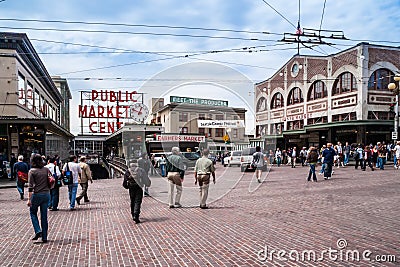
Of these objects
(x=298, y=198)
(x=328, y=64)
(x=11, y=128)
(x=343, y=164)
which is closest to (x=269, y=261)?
(x=298, y=198)

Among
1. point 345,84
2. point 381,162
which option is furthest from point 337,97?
point 381,162

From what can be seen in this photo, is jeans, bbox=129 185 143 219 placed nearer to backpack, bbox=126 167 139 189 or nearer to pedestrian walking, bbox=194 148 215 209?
backpack, bbox=126 167 139 189

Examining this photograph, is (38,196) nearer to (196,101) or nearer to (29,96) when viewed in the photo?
(196,101)

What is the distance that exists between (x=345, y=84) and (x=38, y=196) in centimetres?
3036

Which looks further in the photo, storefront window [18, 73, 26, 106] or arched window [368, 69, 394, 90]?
arched window [368, 69, 394, 90]

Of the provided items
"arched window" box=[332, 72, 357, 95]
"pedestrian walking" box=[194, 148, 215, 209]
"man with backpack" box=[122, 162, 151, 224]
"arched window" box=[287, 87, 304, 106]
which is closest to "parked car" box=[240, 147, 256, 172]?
"arched window" box=[332, 72, 357, 95]

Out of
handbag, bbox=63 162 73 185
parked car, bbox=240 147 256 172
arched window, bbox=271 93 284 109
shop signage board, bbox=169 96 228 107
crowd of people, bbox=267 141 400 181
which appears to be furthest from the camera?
arched window, bbox=271 93 284 109

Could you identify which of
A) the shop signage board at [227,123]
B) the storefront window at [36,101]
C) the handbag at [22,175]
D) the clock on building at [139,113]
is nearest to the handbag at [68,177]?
the handbag at [22,175]

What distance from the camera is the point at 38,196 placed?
6.93 m

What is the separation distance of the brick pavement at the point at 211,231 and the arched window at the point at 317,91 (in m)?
Answer: 24.4

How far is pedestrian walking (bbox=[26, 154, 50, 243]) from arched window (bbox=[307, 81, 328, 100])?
103 ft

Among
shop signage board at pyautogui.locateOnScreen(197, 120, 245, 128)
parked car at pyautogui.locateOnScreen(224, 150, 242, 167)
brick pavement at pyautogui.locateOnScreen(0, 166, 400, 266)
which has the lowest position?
brick pavement at pyautogui.locateOnScreen(0, 166, 400, 266)

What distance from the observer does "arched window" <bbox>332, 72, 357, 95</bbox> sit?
1220 inches

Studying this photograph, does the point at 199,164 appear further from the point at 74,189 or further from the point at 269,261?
the point at 269,261
